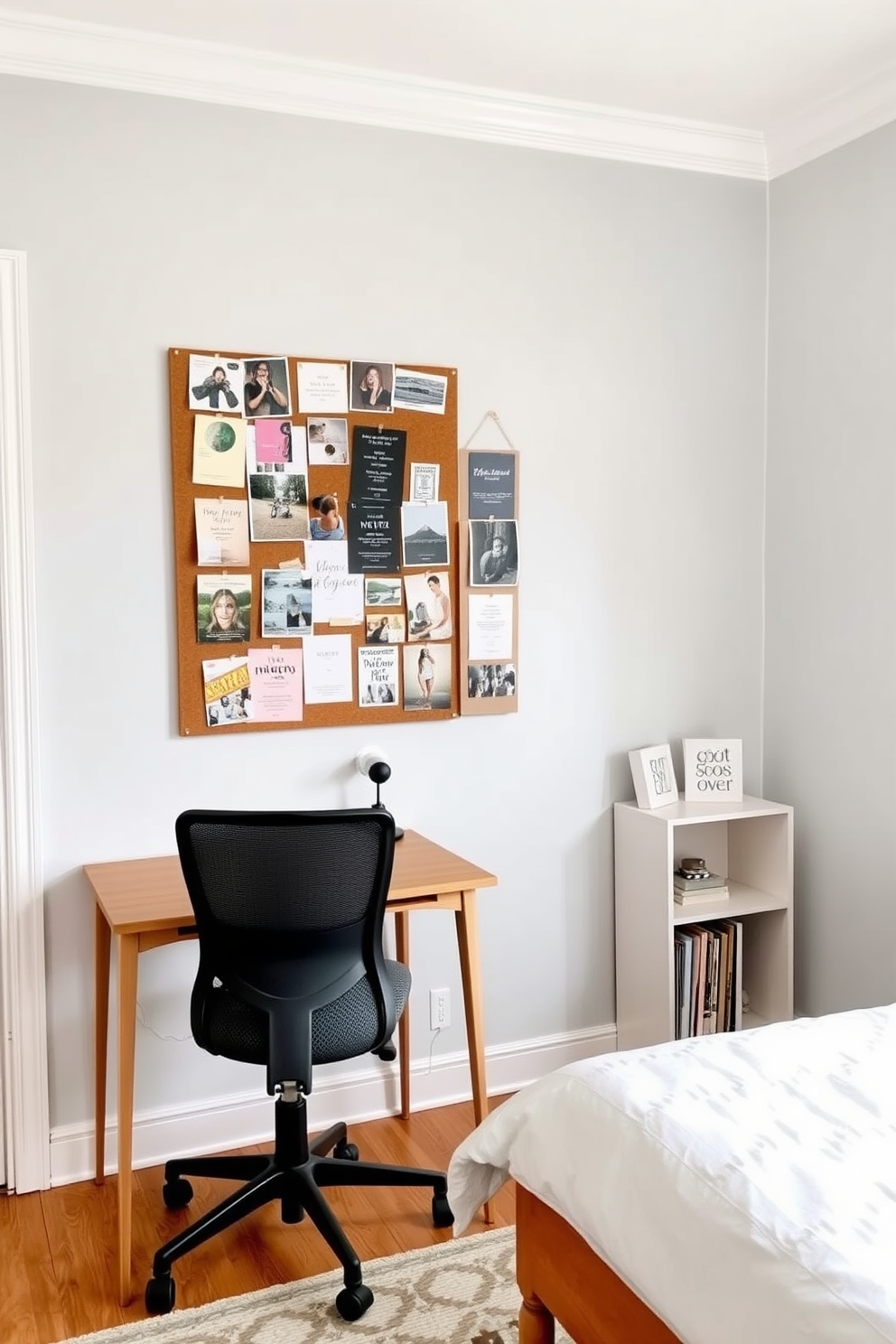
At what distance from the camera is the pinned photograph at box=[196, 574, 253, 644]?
2.80 metres

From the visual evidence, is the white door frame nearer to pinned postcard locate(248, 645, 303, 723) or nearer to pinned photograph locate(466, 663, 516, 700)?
pinned postcard locate(248, 645, 303, 723)

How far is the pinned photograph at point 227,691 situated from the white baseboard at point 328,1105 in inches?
38.3

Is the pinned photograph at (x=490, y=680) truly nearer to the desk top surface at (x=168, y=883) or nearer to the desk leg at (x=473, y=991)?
the desk top surface at (x=168, y=883)

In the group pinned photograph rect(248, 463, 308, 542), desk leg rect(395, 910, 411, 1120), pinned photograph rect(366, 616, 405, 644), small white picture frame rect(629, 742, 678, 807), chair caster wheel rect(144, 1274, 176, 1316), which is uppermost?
pinned photograph rect(248, 463, 308, 542)

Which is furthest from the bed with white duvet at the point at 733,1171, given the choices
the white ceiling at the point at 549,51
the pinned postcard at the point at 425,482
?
the white ceiling at the point at 549,51

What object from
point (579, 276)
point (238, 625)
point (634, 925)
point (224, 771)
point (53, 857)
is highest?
point (579, 276)

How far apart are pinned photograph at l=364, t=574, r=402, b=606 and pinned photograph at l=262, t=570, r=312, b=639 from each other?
16 cm

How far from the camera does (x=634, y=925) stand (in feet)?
10.7

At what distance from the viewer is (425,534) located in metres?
3.04

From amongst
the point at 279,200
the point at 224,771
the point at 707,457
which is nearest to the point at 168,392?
the point at 279,200

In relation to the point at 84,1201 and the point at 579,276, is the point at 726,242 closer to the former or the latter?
the point at 579,276

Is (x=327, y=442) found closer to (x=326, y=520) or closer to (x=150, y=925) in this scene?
(x=326, y=520)

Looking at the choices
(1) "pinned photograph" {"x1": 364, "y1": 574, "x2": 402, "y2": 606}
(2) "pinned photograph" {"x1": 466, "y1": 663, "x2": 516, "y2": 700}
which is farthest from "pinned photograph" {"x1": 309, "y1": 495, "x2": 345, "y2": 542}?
(2) "pinned photograph" {"x1": 466, "y1": 663, "x2": 516, "y2": 700}

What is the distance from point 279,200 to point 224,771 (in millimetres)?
1441
